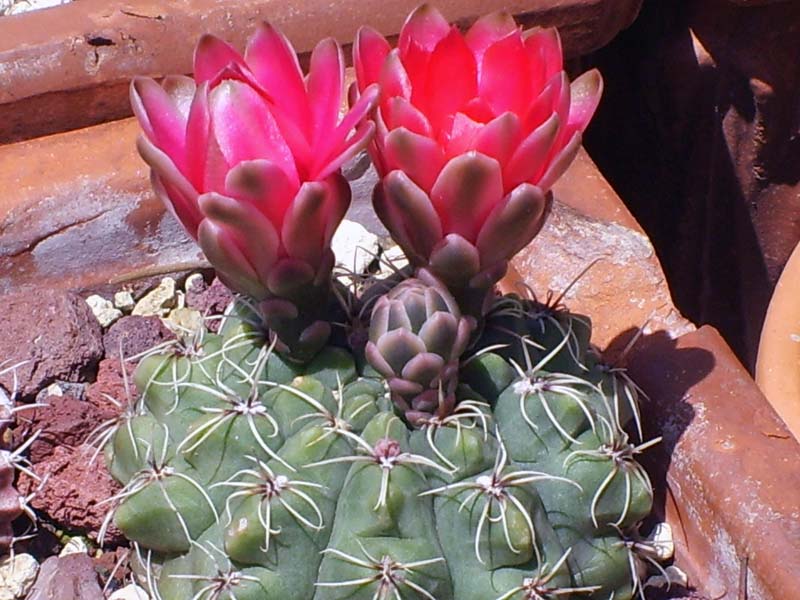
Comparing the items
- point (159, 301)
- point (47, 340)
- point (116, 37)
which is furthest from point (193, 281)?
point (116, 37)

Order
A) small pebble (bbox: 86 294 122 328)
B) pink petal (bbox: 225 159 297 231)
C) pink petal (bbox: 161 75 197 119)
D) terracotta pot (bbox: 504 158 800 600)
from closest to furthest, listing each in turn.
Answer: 1. pink petal (bbox: 225 159 297 231)
2. pink petal (bbox: 161 75 197 119)
3. terracotta pot (bbox: 504 158 800 600)
4. small pebble (bbox: 86 294 122 328)

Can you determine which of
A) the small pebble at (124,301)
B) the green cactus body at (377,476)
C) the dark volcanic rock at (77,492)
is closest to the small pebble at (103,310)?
the small pebble at (124,301)

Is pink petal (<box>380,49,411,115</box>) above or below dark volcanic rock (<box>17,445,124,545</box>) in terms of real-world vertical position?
above

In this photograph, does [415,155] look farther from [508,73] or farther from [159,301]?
[159,301]

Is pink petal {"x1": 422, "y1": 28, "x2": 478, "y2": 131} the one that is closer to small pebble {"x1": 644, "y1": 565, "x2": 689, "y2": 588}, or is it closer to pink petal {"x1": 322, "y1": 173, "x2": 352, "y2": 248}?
pink petal {"x1": 322, "y1": 173, "x2": 352, "y2": 248}

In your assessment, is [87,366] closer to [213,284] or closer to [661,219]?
[213,284]

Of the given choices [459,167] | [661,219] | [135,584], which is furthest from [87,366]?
[661,219]

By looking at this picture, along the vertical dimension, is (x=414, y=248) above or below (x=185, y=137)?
below

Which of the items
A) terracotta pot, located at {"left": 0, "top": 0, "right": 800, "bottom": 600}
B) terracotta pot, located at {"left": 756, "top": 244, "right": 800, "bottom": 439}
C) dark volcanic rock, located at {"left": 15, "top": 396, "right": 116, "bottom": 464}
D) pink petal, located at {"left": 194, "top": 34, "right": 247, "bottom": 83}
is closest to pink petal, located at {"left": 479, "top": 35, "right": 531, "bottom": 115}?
pink petal, located at {"left": 194, "top": 34, "right": 247, "bottom": 83}
